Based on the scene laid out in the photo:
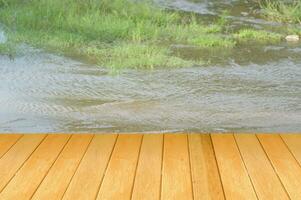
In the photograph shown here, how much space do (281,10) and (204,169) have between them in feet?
2.49

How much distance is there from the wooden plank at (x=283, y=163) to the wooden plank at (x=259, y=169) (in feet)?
0.07

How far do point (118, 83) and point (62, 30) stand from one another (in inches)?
12.7

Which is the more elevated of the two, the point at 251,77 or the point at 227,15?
the point at 227,15

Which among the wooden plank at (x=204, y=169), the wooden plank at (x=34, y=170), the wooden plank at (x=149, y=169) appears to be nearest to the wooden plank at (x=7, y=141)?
the wooden plank at (x=34, y=170)

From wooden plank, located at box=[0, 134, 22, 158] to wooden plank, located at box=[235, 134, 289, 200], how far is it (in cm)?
97

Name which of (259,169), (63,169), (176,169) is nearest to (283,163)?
(259,169)

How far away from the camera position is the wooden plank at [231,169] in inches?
64.6

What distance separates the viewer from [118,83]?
6.84ft

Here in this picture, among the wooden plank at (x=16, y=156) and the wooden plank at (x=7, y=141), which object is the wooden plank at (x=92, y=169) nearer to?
the wooden plank at (x=16, y=156)

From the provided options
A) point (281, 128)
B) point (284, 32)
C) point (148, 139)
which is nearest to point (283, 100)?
point (281, 128)

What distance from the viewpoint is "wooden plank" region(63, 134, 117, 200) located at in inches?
64.7

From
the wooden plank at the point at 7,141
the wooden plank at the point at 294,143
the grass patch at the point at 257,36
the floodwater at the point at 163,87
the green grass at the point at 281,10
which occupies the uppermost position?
the green grass at the point at 281,10

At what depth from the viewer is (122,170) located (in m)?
1.83

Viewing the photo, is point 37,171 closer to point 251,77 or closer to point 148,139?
point 148,139
